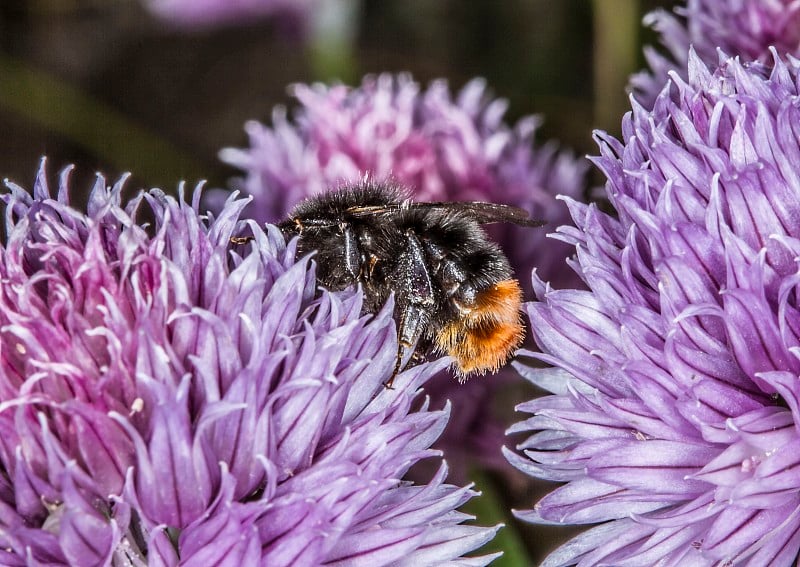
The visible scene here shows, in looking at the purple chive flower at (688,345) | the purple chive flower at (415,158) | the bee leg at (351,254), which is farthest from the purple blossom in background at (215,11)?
the purple chive flower at (688,345)

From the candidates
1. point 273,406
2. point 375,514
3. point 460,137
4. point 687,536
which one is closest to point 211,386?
point 273,406

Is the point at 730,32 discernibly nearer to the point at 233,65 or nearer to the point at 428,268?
the point at 428,268

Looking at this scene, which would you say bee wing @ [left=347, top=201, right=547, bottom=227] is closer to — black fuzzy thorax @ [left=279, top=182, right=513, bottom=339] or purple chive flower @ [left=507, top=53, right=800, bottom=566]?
black fuzzy thorax @ [left=279, top=182, right=513, bottom=339]

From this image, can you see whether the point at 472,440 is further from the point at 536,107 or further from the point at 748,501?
the point at 536,107

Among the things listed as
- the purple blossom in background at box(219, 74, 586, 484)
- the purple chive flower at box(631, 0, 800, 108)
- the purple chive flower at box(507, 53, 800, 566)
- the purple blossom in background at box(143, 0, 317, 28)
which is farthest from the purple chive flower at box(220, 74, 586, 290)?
the purple blossom in background at box(143, 0, 317, 28)

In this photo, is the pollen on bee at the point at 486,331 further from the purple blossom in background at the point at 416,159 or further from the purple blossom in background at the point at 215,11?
the purple blossom in background at the point at 215,11

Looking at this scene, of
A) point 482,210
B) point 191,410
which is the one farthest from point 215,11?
point 191,410
